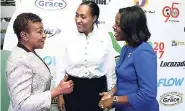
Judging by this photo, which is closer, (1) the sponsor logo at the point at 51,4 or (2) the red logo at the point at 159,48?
(1) the sponsor logo at the point at 51,4

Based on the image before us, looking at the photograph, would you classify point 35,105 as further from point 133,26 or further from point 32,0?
point 32,0

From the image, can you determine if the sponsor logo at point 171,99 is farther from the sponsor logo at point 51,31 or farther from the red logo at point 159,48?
the sponsor logo at point 51,31

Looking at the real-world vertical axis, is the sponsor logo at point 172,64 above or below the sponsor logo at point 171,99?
above

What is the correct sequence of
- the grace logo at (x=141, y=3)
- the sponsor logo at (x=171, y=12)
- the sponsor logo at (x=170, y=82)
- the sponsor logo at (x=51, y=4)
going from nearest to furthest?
the sponsor logo at (x=51, y=4) → the grace logo at (x=141, y=3) → the sponsor logo at (x=171, y=12) → the sponsor logo at (x=170, y=82)

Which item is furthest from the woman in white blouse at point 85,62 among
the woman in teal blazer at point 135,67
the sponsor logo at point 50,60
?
the woman in teal blazer at point 135,67

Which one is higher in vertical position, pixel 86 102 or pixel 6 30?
pixel 6 30

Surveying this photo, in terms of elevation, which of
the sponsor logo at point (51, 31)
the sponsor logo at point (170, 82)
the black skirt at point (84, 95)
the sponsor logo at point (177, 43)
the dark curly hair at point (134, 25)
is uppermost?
the dark curly hair at point (134, 25)

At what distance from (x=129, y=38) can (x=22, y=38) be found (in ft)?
2.05

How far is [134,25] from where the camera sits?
143 cm

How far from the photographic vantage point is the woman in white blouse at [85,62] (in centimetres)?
206

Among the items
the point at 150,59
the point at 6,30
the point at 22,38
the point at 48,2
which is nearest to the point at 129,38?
the point at 150,59

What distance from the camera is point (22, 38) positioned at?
4.54ft

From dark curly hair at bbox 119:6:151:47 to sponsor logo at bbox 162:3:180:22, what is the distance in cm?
149

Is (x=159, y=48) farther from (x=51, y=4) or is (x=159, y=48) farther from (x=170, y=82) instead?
(x=51, y=4)
